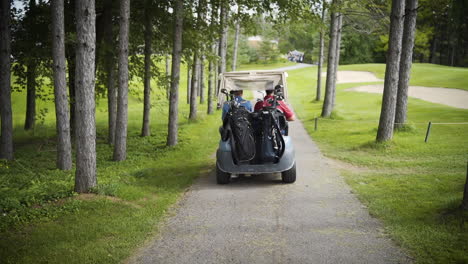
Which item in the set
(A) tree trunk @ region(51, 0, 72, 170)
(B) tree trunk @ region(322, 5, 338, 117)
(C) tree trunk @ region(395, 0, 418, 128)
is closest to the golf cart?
(A) tree trunk @ region(51, 0, 72, 170)

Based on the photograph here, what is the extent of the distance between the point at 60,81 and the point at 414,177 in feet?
32.6

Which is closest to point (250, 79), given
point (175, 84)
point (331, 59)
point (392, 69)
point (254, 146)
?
point (175, 84)

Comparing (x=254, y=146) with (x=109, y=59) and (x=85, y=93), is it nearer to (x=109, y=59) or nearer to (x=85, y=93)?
(x=85, y=93)

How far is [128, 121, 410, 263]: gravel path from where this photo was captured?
495 centimetres

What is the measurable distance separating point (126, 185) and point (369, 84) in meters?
35.6

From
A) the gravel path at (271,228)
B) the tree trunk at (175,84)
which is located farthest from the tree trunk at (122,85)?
the gravel path at (271,228)

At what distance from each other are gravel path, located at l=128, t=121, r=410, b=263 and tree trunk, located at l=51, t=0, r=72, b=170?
4.97m

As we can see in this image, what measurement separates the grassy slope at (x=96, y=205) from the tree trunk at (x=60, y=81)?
2.37 feet

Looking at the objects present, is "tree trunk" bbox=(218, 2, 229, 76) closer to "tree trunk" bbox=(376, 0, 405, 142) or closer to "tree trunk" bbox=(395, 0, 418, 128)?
"tree trunk" bbox=(376, 0, 405, 142)

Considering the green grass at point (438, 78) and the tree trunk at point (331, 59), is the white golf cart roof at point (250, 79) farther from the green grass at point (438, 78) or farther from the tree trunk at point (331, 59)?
the green grass at point (438, 78)

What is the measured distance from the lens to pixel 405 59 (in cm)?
1456

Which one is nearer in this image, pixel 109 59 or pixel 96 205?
pixel 96 205

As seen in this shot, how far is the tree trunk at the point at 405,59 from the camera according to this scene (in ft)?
46.9

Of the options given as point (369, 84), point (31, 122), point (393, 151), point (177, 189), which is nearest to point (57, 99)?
point (177, 189)
